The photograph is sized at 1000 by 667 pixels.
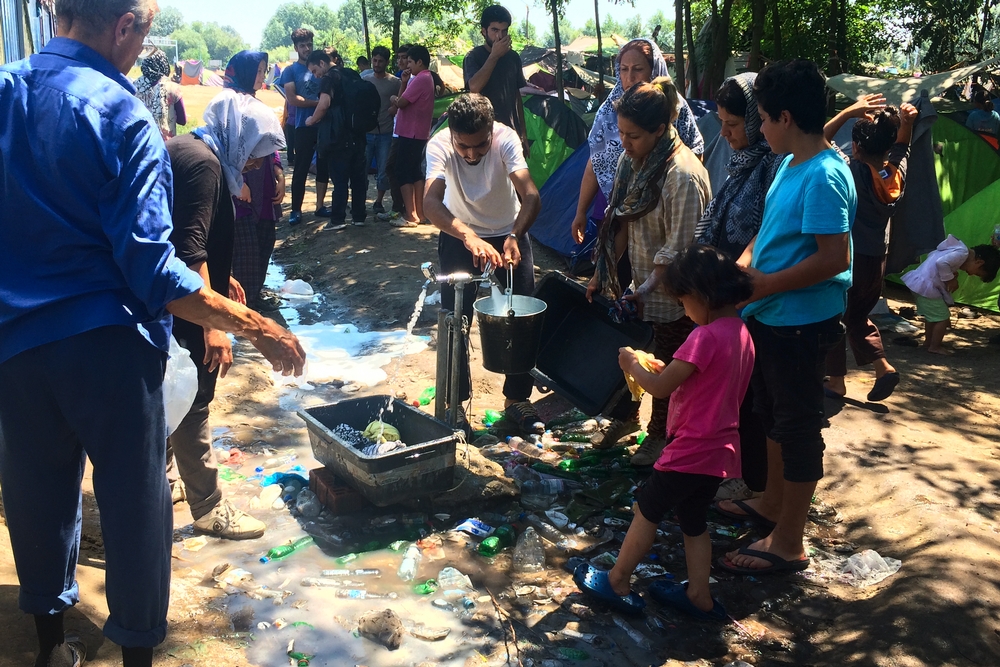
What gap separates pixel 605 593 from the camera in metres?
3.16

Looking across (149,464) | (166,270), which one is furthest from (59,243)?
(149,464)

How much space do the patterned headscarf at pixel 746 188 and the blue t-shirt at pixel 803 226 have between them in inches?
9.4

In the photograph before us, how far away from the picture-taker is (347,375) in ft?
→ 19.3

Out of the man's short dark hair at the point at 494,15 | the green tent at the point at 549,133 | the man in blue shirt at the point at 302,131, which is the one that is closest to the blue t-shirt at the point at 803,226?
the man's short dark hair at the point at 494,15

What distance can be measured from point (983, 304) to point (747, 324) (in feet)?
17.4

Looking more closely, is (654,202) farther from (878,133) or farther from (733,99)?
(878,133)

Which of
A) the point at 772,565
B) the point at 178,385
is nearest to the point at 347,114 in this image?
the point at 178,385

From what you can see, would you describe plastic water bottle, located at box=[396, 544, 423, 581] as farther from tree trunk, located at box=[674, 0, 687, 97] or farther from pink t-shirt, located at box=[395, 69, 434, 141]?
tree trunk, located at box=[674, 0, 687, 97]

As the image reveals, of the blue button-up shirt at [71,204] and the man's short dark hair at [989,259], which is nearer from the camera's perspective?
the blue button-up shirt at [71,204]

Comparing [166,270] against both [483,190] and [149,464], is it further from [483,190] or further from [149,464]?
[483,190]

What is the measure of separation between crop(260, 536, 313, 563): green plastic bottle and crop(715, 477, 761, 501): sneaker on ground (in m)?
1.94

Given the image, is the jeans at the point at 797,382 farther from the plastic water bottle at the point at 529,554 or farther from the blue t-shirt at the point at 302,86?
the blue t-shirt at the point at 302,86

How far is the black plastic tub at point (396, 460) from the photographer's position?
11.6 ft

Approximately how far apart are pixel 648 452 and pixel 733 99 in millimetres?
1824
